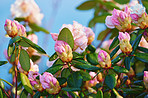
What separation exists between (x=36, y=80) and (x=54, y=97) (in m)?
0.11

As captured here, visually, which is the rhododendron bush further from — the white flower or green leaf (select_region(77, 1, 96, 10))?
green leaf (select_region(77, 1, 96, 10))

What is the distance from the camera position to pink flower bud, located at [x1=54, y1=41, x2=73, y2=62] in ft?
2.23

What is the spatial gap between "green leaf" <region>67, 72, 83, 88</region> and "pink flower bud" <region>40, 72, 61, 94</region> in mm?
50

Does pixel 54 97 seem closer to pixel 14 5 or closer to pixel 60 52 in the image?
pixel 60 52

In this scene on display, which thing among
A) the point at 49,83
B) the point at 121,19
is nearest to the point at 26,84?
the point at 49,83

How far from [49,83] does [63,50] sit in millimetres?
132

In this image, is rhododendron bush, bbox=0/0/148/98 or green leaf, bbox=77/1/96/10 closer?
rhododendron bush, bbox=0/0/148/98

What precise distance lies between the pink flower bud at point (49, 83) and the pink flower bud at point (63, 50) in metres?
0.08

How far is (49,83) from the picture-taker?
68cm

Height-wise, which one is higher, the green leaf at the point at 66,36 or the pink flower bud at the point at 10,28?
the pink flower bud at the point at 10,28

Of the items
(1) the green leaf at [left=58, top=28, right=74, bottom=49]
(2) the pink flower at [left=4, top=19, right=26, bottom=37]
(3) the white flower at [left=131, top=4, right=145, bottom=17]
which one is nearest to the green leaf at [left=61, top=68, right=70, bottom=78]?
(1) the green leaf at [left=58, top=28, right=74, bottom=49]

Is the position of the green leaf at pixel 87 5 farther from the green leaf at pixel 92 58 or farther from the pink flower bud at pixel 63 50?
the pink flower bud at pixel 63 50

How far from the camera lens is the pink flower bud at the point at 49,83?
26.3 inches

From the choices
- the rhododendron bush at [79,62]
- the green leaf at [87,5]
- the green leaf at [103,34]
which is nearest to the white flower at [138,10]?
the rhododendron bush at [79,62]
